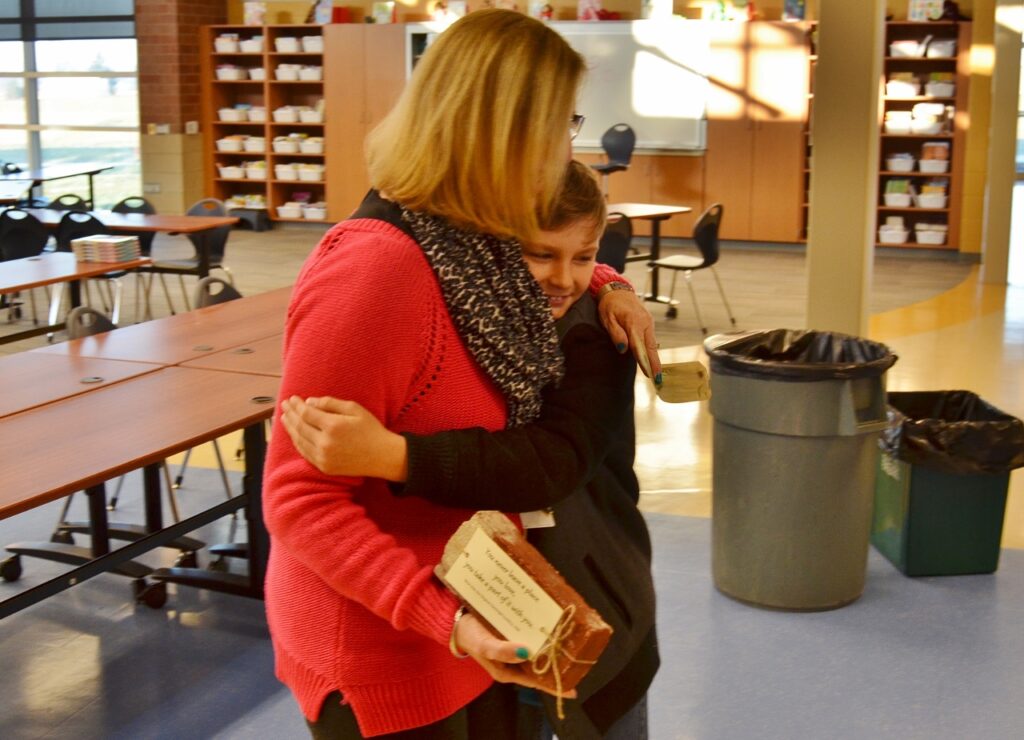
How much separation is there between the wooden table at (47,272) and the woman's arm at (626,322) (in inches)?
190

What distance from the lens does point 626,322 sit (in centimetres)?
148

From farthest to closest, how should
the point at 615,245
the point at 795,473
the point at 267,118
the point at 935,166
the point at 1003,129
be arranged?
the point at 267,118
the point at 935,166
the point at 1003,129
the point at 615,245
the point at 795,473

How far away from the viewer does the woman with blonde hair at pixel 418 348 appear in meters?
1.21

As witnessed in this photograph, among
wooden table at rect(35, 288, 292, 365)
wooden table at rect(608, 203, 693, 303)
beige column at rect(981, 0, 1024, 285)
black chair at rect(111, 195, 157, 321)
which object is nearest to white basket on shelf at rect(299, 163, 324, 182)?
black chair at rect(111, 195, 157, 321)

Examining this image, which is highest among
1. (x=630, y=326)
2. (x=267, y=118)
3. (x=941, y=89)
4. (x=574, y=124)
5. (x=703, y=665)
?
(x=941, y=89)

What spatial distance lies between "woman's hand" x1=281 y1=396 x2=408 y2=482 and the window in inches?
549

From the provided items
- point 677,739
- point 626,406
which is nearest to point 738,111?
point 677,739

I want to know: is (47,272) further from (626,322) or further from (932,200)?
(932,200)

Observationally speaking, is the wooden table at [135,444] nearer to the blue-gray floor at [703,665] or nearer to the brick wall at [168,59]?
the blue-gray floor at [703,665]

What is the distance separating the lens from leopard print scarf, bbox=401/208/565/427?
4.09 feet

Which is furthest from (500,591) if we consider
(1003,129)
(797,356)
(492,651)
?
(1003,129)

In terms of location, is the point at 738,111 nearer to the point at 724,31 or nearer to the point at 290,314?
the point at 724,31

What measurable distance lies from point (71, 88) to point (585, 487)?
47.5ft

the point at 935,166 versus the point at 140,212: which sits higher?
the point at 935,166
